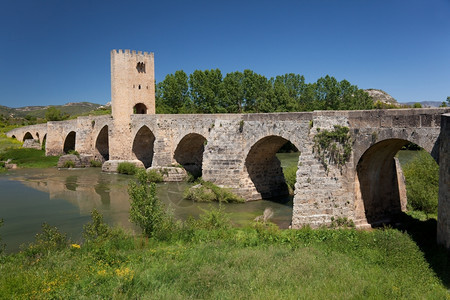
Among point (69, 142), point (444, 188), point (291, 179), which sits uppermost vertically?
point (444, 188)

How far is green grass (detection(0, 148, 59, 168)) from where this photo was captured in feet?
109

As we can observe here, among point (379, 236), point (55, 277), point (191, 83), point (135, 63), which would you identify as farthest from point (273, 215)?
point (191, 83)

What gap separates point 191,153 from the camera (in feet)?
82.7

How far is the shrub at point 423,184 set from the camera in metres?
14.6

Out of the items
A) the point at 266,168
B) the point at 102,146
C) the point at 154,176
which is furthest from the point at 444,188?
the point at 102,146

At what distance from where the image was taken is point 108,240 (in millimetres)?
10547

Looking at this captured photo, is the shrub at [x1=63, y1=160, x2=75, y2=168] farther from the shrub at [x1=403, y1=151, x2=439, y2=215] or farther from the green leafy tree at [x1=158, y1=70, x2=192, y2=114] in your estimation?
the shrub at [x1=403, y1=151, x2=439, y2=215]

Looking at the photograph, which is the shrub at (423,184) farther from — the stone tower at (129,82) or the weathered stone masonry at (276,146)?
the stone tower at (129,82)

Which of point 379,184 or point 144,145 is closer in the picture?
point 379,184

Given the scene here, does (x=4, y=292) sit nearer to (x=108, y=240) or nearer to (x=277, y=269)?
(x=108, y=240)

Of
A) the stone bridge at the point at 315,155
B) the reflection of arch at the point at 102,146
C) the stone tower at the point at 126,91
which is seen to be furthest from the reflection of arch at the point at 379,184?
the reflection of arch at the point at 102,146

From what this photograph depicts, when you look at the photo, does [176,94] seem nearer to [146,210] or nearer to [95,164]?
[95,164]

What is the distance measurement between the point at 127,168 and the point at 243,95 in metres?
20.1

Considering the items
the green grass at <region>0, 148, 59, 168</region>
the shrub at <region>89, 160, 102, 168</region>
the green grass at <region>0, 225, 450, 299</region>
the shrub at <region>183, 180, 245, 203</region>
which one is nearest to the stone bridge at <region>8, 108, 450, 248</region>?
the shrub at <region>183, 180, 245, 203</region>
